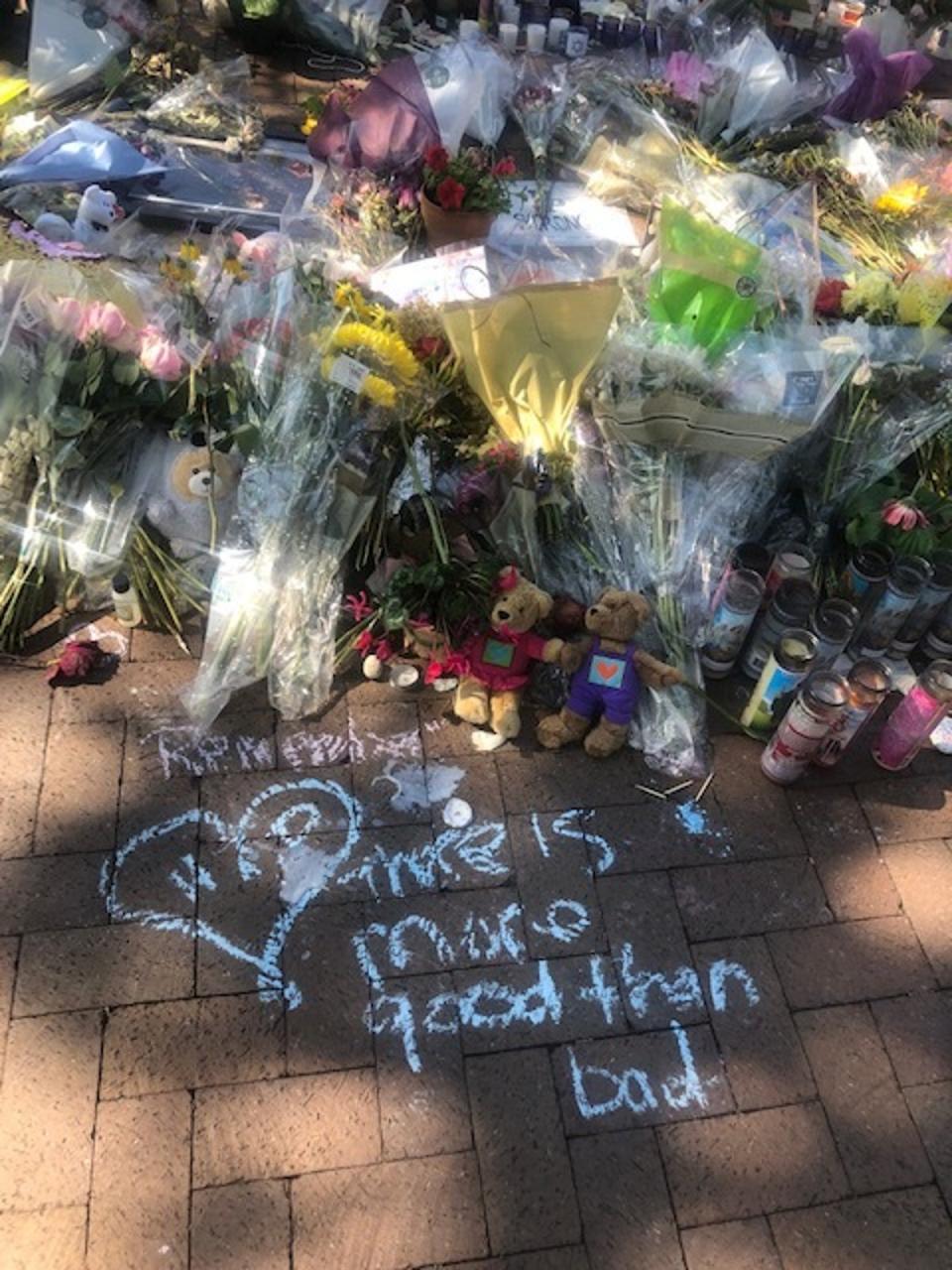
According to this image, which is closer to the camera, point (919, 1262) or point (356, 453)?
point (919, 1262)

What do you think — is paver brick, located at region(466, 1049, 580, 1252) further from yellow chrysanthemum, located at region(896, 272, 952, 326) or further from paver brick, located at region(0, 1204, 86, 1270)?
yellow chrysanthemum, located at region(896, 272, 952, 326)

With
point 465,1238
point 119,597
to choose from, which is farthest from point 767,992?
point 119,597

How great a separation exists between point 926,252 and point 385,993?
389 centimetres

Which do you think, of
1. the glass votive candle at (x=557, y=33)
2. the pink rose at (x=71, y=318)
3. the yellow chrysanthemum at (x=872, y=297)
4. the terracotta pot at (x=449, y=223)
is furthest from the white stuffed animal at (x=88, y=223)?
the glass votive candle at (x=557, y=33)

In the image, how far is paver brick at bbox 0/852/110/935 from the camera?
263cm

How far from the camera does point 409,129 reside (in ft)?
14.3

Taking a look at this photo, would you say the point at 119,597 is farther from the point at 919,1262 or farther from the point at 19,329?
the point at 919,1262

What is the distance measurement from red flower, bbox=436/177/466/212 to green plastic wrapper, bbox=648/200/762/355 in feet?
3.76

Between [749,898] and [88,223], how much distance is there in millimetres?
3452

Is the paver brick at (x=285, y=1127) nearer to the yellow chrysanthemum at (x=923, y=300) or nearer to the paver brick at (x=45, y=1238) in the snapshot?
the paver brick at (x=45, y=1238)

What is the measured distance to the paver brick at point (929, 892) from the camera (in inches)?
111

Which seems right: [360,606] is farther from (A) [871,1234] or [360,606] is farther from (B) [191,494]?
(A) [871,1234]

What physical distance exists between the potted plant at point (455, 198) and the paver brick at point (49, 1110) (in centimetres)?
331

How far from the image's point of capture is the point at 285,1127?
2375 mm
